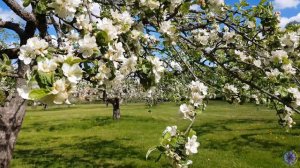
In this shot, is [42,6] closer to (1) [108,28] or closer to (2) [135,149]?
(1) [108,28]

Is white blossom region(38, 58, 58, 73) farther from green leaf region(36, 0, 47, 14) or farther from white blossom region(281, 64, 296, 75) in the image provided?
white blossom region(281, 64, 296, 75)

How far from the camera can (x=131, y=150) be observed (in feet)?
53.9

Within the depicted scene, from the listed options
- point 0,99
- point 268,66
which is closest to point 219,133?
point 0,99

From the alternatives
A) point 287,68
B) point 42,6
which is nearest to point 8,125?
point 42,6

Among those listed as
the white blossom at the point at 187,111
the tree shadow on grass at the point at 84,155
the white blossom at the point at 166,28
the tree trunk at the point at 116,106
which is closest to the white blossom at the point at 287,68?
the white blossom at the point at 187,111

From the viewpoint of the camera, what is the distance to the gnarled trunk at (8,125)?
743 cm

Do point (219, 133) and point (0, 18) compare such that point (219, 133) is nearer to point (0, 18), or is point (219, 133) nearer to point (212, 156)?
point (212, 156)

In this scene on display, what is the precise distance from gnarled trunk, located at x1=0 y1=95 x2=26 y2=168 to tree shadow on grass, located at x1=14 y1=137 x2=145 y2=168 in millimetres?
5881

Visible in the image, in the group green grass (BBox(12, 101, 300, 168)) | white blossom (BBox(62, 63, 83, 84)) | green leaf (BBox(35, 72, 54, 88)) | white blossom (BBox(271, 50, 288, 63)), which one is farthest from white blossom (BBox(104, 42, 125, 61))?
green grass (BBox(12, 101, 300, 168))

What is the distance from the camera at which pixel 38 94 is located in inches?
78.7

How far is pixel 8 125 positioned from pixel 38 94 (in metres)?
5.88

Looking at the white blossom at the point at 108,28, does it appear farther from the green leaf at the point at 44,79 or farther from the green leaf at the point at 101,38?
the green leaf at the point at 44,79

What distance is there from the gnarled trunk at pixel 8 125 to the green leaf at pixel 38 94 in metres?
5.68

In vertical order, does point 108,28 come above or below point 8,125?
above
